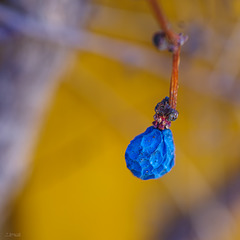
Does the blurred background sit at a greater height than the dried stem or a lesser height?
greater

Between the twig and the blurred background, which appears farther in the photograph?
the blurred background

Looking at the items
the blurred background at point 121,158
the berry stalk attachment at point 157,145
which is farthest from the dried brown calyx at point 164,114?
the blurred background at point 121,158

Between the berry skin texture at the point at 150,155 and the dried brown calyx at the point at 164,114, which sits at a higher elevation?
the dried brown calyx at the point at 164,114

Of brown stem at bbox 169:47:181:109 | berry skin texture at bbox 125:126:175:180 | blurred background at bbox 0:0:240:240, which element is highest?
blurred background at bbox 0:0:240:240

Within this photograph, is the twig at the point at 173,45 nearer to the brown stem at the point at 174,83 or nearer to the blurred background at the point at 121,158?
the brown stem at the point at 174,83

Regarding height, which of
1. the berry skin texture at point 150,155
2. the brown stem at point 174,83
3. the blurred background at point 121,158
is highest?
the blurred background at point 121,158

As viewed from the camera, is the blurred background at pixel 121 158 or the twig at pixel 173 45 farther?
the blurred background at pixel 121 158

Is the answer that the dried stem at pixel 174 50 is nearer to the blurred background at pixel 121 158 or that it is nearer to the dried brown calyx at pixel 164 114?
the dried brown calyx at pixel 164 114

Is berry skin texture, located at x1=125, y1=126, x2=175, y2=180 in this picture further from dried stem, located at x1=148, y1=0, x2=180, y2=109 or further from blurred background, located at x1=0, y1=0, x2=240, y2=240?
blurred background, located at x1=0, y1=0, x2=240, y2=240

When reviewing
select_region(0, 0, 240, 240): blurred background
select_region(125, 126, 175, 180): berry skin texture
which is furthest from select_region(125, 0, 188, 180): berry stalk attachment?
select_region(0, 0, 240, 240): blurred background
